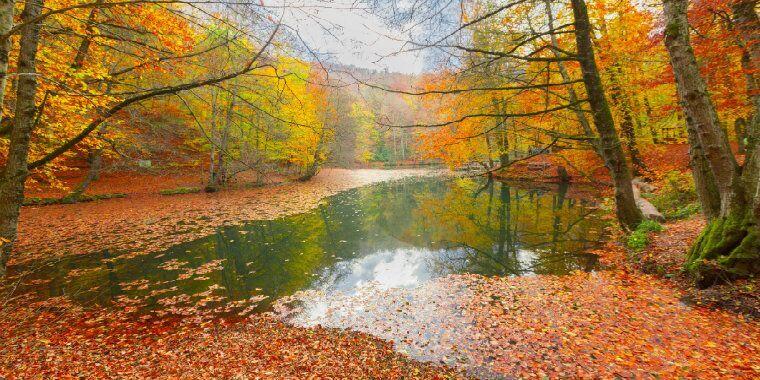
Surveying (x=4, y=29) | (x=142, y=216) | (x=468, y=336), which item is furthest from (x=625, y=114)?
(x=142, y=216)

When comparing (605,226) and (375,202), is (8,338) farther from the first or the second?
(375,202)

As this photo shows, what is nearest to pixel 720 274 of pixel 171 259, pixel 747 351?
pixel 747 351

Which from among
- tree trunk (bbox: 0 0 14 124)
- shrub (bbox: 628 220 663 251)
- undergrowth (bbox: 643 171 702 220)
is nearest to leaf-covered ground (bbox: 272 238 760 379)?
shrub (bbox: 628 220 663 251)

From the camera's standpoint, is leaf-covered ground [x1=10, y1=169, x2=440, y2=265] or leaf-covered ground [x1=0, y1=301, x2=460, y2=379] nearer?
leaf-covered ground [x1=0, y1=301, x2=460, y2=379]

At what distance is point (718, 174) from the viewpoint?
498cm

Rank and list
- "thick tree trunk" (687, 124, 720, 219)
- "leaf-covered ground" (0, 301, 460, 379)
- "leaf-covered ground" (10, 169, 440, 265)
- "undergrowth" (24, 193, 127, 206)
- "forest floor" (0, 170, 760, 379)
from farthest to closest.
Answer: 1. "undergrowth" (24, 193, 127, 206)
2. "leaf-covered ground" (10, 169, 440, 265)
3. "thick tree trunk" (687, 124, 720, 219)
4. "leaf-covered ground" (0, 301, 460, 379)
5. "forest floor" (0, 170, 760, 379)

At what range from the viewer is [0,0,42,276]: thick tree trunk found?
344 cm

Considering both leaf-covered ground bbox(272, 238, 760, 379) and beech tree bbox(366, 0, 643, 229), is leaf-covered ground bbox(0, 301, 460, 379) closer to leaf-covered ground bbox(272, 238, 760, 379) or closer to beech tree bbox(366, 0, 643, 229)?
leaf-covered ground bbox(272, 238, 760, 379)

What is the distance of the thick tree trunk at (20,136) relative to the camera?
11.3 feet

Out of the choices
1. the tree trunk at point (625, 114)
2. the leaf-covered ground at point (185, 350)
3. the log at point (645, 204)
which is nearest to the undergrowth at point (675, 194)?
the log at point (645, 204)

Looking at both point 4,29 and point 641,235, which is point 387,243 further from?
point 4,29

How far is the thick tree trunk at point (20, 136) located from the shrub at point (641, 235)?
1051cm

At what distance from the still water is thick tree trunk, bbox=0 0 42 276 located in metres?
1.70

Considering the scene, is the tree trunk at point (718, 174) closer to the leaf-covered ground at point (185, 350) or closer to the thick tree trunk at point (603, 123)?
the thick tree trunk at point (603, 123)
